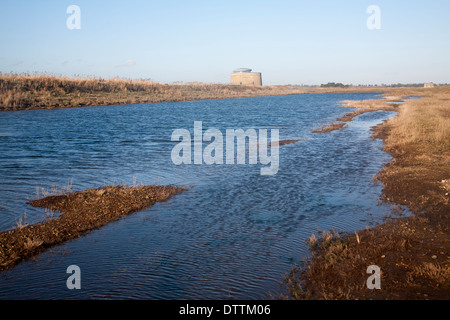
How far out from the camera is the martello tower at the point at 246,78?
542 feet

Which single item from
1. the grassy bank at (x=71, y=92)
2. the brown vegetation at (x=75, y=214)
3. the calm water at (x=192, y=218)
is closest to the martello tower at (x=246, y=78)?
the grassy bank at (x=71, y=92)

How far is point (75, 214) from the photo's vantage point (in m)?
10.5

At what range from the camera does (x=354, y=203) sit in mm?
12039

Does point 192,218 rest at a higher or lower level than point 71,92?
lower

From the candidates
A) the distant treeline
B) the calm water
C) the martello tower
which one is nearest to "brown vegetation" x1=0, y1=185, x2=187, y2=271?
the calm water

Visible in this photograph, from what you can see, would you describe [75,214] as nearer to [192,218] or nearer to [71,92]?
[192,218]

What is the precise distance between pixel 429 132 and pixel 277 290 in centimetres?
2072

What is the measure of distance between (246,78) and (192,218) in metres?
161

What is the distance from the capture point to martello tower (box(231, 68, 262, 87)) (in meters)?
165

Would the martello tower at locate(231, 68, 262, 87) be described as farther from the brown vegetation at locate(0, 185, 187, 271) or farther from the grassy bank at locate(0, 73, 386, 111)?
the brown vegetation at locate(0, 185, 187, 271)

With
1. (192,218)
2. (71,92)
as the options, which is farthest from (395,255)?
(71,92)

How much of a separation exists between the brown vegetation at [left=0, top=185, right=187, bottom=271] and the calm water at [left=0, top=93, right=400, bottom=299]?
1.10 ft

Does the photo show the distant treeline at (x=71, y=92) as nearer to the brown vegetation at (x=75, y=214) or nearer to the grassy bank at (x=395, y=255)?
the brown vegetation at (x=75, y=214)
